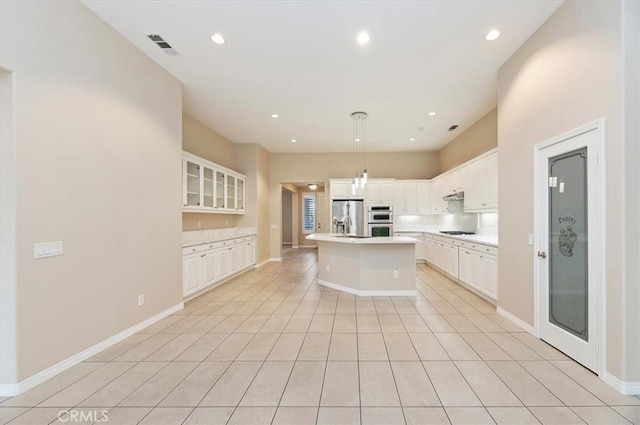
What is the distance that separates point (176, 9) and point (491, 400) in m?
4.28

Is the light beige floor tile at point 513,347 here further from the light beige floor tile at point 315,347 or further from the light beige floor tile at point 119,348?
the light beige floor tile at point 119,348

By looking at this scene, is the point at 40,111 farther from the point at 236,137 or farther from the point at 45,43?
the point at 236,137

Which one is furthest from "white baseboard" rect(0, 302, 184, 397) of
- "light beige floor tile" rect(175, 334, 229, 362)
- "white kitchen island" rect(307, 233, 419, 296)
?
"white kitchen island" rect(307, 233, 419, 296)

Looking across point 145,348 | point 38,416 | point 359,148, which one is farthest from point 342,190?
point 38,416

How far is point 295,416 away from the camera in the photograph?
194 cm

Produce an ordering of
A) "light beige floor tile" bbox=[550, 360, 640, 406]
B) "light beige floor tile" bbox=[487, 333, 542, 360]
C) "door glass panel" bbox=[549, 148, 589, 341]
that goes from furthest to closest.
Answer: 1. "light beige floor tile" bbox=[487, 333, 542, 360]
2. "door glass panel" bbox=[549, 148, 589, 341]
3. "light beige floor tile" bbox=[550, 360, 640, 406]

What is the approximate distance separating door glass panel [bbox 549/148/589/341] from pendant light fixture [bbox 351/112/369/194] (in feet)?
9.57

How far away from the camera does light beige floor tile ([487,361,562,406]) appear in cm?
208

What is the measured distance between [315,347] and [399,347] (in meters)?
0.86

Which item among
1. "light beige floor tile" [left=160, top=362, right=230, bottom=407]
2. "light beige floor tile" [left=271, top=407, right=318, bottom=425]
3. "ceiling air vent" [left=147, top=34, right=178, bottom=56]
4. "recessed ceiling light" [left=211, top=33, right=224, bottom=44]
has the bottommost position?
"light beige floor tile" [left=160, top=362, right=230, bottom=407]

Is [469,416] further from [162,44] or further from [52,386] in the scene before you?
[162,44]

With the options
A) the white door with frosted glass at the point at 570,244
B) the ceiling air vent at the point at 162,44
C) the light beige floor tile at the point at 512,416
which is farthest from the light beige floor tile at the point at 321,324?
the ceiling air vent at the point at 162,44

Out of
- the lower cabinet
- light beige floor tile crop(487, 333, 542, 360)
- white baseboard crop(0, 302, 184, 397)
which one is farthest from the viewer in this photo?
the lower cabinet

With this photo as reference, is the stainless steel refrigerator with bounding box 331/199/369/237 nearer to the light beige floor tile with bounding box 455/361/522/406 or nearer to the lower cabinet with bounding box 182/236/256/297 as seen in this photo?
the lower cabinet with bounding box 182/236/256/297
